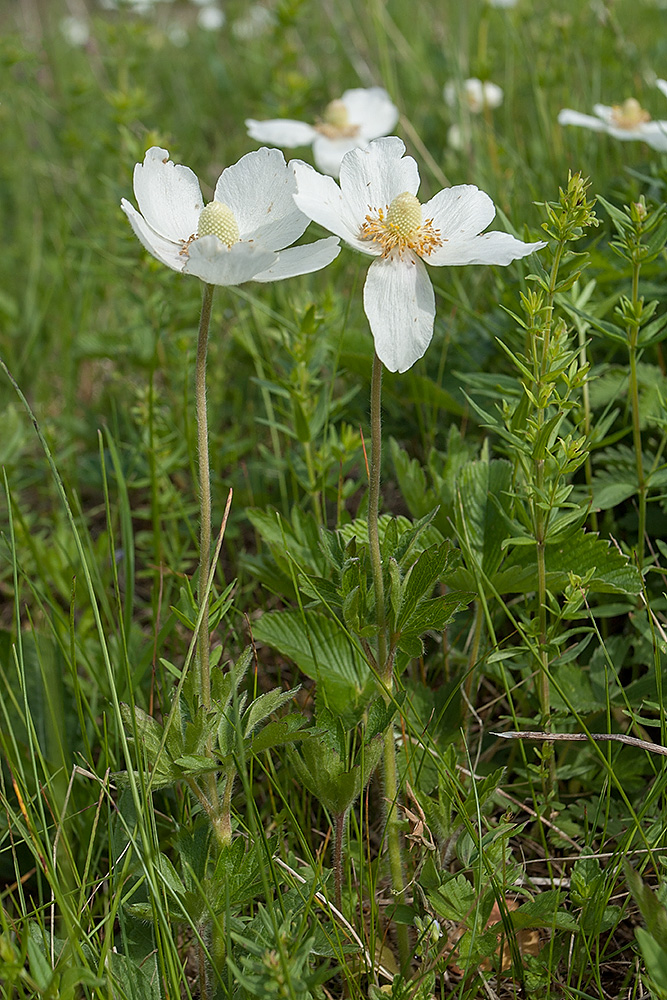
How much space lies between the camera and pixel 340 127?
3111 mm

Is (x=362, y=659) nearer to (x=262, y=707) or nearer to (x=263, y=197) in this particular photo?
(x=262, y=707)

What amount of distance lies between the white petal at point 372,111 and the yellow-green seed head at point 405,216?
6.86 ft

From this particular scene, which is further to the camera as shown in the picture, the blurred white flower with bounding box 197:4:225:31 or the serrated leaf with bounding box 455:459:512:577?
the blurred white flower with bounding box 197:4:225:31

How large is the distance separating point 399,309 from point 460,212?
7.9 inches

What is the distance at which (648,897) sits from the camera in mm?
1104

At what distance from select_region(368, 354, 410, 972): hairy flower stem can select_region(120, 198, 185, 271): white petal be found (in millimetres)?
300

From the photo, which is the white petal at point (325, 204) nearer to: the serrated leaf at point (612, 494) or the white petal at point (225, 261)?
A: the white petal at point (225, 261)

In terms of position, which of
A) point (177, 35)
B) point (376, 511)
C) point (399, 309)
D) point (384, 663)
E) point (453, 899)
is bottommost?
point (453, 899)

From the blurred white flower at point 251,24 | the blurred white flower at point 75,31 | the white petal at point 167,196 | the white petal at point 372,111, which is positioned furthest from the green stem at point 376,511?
the blurred white flower at point 75,31

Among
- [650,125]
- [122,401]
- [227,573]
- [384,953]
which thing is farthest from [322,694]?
[650,125]

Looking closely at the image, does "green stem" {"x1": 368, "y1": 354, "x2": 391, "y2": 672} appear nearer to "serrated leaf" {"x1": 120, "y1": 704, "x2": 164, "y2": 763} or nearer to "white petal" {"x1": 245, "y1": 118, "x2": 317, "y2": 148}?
"serrated leaf" {"x1": 120, "y1": 704, "x2": 164, "y2": 763}

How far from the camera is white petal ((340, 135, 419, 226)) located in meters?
1.29

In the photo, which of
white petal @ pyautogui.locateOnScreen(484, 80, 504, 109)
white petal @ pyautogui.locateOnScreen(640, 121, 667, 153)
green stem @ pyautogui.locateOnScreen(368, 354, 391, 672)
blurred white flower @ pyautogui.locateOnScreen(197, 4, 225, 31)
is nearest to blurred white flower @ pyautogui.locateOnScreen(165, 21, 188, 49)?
blurred white flower @ pyautogui.locateOnScreen(197, 4, 225, 31)

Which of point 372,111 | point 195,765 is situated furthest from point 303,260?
point 372,111
